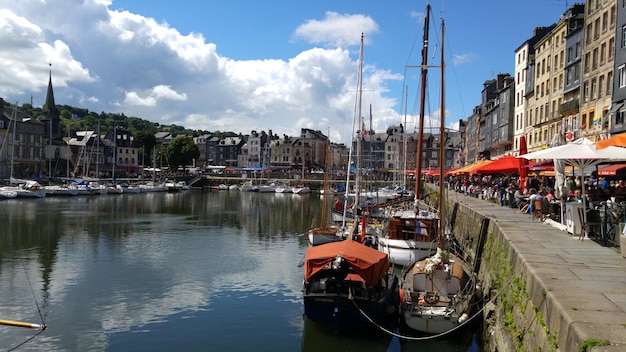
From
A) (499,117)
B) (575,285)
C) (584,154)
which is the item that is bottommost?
(575,285)

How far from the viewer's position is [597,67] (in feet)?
139

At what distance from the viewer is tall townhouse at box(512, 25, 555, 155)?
209ft

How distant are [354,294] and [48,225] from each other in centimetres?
3833

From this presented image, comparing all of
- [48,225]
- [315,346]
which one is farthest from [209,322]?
[48,225]

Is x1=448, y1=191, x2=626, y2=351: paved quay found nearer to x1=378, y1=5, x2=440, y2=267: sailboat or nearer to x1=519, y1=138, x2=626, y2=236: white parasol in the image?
x1=519, y1=138, x2=626, y2=236: white parasol

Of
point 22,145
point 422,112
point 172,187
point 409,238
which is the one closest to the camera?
point 409,238

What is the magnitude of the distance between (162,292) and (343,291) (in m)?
9.90

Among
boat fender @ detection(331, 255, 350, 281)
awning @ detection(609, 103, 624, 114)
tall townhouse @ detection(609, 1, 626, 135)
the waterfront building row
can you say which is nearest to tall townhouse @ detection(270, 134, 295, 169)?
the waterfront building row

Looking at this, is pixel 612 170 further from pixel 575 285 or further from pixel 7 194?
pixel 7 194

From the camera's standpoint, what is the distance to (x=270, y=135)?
182m

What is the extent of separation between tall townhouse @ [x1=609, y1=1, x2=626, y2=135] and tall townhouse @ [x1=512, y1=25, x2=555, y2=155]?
2391cm

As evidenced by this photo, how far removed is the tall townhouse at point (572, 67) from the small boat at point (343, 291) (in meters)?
35.9

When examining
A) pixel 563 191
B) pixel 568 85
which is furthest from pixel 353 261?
pixel 568 85

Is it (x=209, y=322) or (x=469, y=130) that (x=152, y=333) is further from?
(x=469, y=130)
